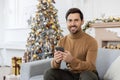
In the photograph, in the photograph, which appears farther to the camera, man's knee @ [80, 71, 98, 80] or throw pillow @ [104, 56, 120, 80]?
throw pillow @ [104, 56, 120, 80]

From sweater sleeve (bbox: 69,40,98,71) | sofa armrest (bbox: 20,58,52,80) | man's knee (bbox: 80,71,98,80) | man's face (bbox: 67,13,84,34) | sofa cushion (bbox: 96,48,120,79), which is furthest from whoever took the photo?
sofa armrest (bbox: 20,58,52,80)

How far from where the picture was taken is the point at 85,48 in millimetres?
2252

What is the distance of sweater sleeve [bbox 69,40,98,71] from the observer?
6.90ft

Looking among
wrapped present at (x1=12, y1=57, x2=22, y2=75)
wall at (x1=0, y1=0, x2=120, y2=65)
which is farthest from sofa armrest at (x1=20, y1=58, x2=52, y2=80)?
wall at (x1=0, y1=0, x2=120, y2=65)

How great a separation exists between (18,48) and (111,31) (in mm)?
2960

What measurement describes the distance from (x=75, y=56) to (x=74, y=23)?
331mm

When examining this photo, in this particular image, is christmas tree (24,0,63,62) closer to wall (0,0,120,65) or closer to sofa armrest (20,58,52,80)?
wall (0,0,120,65)

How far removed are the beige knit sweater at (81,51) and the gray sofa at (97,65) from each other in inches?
13.2

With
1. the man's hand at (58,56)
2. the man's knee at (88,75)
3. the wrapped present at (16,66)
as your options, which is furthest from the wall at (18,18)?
the man's knee at (88,75)

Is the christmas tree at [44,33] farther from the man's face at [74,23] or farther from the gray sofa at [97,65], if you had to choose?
the man's face at [74,23]

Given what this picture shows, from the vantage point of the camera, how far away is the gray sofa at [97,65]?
98.8 inches

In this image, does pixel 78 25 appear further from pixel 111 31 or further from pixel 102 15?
pixel 102 15

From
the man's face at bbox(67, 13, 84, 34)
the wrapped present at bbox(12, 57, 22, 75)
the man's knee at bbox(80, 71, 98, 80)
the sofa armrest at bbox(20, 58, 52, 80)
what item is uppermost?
the man's face at bbox(67, 13, 84, 34)

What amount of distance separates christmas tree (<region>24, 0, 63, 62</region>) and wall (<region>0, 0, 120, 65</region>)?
59 centimetres
